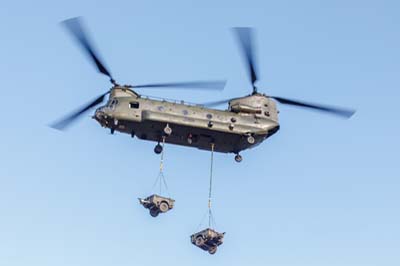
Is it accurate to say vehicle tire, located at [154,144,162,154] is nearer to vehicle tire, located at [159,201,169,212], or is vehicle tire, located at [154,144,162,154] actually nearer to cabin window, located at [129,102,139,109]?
cabin window, located at [129,102,139,109]

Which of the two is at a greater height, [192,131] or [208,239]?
[192,131]

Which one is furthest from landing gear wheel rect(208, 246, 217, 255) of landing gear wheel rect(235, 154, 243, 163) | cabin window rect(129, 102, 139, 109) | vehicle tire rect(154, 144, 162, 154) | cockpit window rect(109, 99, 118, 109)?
cockpit window rect(109, 99, 118, 109)

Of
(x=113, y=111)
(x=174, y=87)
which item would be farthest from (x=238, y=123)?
(x=113, y=111)

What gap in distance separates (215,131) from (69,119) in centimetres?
992

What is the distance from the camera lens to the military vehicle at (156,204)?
51.0m

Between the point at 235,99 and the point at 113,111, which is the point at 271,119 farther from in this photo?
the point at 113,111

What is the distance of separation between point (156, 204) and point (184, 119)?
602 cm

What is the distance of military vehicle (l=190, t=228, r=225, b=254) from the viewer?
5178 cm

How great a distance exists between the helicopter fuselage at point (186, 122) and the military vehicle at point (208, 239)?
19.8ft

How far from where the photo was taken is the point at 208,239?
51.9m

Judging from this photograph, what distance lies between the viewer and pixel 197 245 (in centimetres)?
5250

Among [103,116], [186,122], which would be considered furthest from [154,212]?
[103,116]

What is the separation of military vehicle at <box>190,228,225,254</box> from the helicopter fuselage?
19.8 ft

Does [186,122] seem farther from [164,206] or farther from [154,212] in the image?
[154,212]
